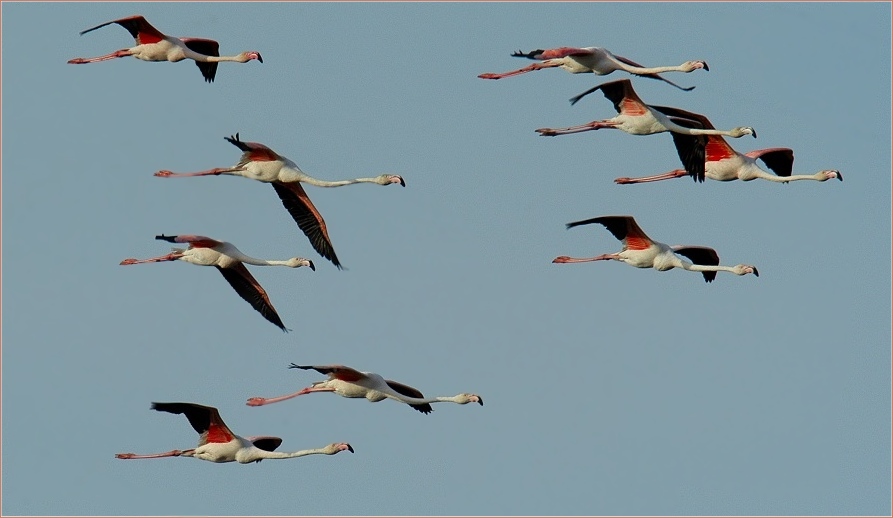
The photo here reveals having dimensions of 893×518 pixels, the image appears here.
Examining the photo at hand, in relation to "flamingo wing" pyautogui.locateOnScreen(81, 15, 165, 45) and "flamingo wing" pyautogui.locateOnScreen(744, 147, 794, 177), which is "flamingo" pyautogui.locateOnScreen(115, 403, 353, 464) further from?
"flamingo wing" pyautogui.locateOnScreen(744, 147, 794, 177)

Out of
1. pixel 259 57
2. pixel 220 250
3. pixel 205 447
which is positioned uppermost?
pixel 259 57

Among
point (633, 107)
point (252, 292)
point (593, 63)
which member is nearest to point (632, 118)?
point (633, 107)

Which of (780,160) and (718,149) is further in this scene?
(780,160)

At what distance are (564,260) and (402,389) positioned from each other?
4120 millimetres

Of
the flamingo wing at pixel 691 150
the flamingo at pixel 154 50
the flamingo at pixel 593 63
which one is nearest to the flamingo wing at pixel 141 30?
the flamingo at pixel 154 50

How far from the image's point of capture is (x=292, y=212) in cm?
4091

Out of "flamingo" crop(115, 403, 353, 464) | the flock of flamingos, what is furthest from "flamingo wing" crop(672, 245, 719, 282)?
"flamingo" crop(115, 403, 353, 464)

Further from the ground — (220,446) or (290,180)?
(290,180)

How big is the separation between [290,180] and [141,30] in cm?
362

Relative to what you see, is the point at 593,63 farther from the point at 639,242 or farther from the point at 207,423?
the point at 207,423

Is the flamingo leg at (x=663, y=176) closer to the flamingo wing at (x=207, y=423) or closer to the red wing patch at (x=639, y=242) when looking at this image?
the red wing patch at (x=639, y=242)

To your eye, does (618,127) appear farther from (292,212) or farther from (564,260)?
(292,212)

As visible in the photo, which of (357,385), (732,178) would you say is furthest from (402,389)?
(732,178)

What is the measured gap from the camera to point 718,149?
4150 cm
